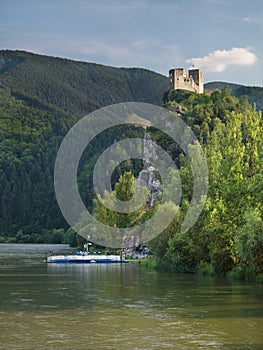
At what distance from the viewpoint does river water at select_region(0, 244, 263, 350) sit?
88.5 feet

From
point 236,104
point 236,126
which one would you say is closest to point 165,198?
point 236,126

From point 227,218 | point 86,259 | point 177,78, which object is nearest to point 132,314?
point 227,218

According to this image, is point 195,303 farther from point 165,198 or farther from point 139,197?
point 139,197

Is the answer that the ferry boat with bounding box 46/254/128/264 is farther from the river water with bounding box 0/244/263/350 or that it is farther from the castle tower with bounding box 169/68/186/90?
the castle tower with bounding box 169/68/186/90

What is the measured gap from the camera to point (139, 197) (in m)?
103

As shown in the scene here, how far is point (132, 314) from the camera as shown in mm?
34125

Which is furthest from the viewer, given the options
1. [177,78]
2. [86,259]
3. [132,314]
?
[177,78]

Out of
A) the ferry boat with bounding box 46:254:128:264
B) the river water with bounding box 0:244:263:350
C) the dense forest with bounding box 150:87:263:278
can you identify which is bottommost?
the river water with bounding box 0:244:263:350

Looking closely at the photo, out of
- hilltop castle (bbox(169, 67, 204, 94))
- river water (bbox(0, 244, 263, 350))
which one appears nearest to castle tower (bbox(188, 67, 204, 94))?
hilltop castle (bbox(169, 67, 204, 94))

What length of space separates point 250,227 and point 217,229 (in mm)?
7965

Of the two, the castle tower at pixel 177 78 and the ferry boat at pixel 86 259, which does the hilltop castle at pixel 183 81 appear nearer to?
the castle tower at pixel 177 78

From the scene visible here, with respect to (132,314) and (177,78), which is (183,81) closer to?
(177,78)

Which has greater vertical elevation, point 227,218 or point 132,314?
point 227,218

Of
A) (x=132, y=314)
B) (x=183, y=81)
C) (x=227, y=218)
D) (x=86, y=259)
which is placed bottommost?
(x=132, y=314)
